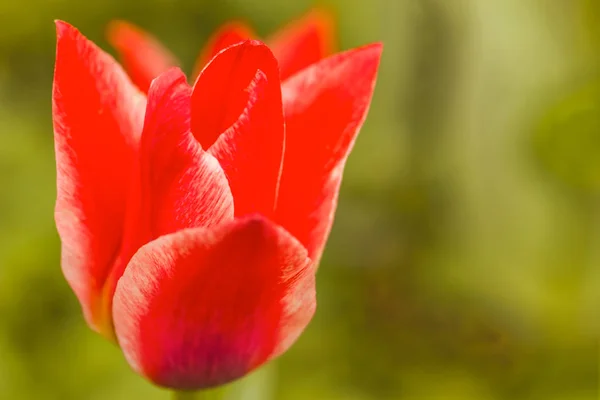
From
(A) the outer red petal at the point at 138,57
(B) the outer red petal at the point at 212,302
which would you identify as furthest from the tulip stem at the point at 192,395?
(A) the outer red petal at the point at 138,57

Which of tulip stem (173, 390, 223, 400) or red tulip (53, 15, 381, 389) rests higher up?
red tulip (53, 15, 381, 389)

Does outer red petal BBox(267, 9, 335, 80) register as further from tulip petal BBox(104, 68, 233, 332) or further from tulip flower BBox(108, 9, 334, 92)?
tulip petal BBox(104, 68, 233, 332)

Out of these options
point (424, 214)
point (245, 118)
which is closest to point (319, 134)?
point (245, 118)

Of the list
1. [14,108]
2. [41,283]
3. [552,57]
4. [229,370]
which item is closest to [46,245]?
[41,283]

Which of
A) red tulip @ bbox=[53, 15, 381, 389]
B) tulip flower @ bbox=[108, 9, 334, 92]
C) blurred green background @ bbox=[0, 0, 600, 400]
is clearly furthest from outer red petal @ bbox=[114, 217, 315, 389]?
blurred green background @ bbox=[0, 0, 600, 400]

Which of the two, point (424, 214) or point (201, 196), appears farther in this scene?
point (424, 214)

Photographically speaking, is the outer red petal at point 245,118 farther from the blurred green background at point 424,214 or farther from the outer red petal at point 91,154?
the blurred green background at point 424,214

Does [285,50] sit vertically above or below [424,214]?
above

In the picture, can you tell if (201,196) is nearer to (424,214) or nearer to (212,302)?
(212,302)
